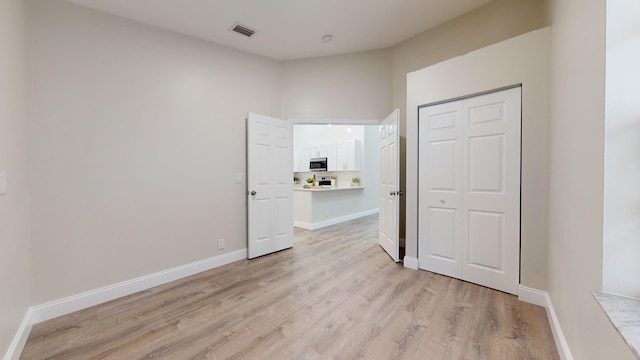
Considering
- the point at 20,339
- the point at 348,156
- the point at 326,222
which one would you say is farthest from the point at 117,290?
the point at 348,156

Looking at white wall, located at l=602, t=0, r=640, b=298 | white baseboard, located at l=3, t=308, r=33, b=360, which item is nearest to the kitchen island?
white baseboard, located at l=3, t=308, r=33, b=360

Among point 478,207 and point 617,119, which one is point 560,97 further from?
point 478,207

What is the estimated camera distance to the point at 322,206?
19.0 feet

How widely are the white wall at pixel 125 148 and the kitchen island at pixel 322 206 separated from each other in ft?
7.19

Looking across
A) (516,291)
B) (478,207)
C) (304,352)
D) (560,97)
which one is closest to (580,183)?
(560,97)

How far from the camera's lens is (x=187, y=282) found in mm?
2816

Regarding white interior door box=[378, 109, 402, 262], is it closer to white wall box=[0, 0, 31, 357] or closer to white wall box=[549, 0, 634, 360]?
white wall box=[549, 0, 634, 360]

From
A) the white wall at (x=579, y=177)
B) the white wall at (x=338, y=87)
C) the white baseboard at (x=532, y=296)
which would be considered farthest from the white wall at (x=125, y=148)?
the white wall at (x=579, y=177)

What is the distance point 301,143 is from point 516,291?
6.91 meters

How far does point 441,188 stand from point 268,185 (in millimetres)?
2327

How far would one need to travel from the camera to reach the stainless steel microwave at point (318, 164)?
24.6 ft

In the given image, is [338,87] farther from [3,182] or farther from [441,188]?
[3,182]

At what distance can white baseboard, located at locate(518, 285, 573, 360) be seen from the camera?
5.09 feet

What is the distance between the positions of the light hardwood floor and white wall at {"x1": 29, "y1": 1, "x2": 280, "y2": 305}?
0.49 metres
